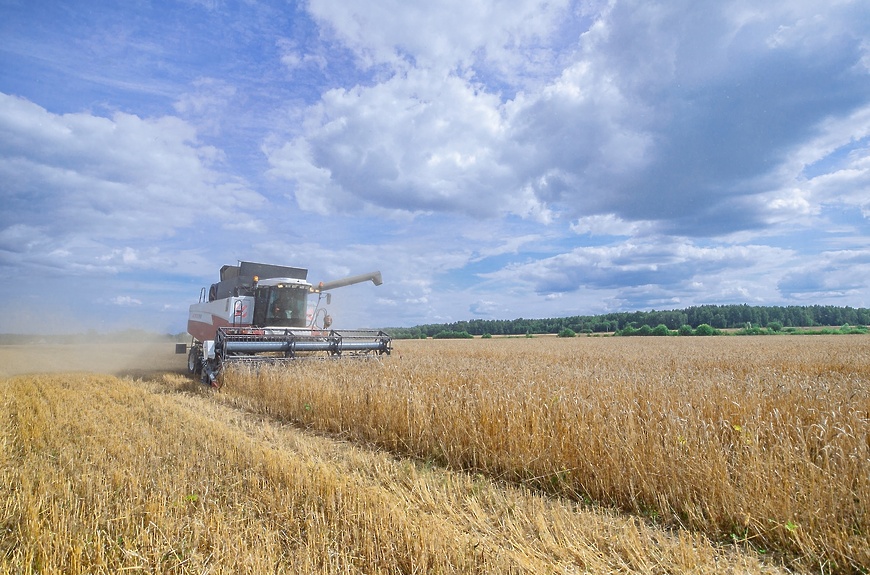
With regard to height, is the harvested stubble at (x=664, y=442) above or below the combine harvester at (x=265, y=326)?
below

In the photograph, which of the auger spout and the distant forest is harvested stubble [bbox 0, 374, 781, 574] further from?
the distant forest

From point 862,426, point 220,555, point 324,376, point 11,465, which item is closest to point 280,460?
point 220,555

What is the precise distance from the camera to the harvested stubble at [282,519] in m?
2.78

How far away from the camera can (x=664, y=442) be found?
4207 mm

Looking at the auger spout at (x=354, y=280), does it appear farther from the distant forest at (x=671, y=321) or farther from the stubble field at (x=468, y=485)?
the distant forest at (x=671, y=321)

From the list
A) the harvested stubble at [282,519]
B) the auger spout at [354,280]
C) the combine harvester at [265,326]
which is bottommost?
the harvested stubble at [282,519]

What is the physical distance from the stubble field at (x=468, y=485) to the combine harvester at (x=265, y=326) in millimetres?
4335

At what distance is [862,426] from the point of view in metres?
3.88

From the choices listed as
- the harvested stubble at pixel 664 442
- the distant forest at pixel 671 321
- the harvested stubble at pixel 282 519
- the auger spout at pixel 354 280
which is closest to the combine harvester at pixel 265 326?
the auger spout at pixel 354 280

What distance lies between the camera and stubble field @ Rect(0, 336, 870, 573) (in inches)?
113

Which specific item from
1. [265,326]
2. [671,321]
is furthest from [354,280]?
[671,321]

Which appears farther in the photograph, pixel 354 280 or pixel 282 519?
pixel 354 280

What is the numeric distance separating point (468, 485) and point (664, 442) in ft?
6.18

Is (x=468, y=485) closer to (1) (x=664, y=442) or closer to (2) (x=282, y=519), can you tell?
(2) (x=282, y=519)
